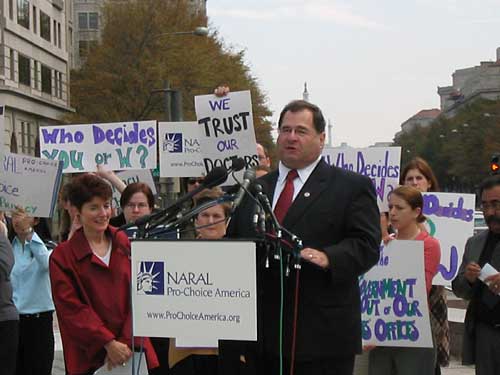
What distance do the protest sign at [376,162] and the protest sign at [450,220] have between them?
49 cm

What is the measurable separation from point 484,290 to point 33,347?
3744 mm

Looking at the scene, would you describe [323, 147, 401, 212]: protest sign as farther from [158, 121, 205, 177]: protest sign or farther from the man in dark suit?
the man in dark suit

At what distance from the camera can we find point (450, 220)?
812cm

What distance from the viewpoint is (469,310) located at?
6.30 m

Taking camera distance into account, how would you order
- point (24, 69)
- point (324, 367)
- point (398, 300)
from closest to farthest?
1. point (324, 367)
2. point (398, 300)
3. point (24, 69)

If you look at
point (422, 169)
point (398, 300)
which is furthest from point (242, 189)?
point (422, 169)

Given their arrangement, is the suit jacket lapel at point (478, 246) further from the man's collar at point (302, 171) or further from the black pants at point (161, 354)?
the black pants at point (161, 354)

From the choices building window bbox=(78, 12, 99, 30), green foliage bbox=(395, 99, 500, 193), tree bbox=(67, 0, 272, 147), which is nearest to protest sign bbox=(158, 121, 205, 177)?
tree bbox=(67, 0, 272, 147)

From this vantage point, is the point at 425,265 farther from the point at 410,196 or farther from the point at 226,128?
the point at 226,128

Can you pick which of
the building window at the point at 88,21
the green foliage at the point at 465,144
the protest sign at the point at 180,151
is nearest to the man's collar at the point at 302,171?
the protest sign at the point at 180,151

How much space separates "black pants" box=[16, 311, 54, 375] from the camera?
8.03m

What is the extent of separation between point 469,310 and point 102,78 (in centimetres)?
4358

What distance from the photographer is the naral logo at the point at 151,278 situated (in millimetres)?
4328

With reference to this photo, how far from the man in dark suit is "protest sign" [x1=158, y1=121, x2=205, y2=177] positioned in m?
6.74
